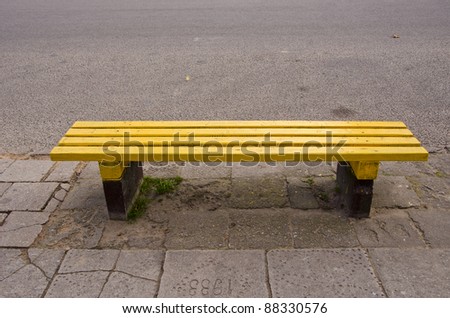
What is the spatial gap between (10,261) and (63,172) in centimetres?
114

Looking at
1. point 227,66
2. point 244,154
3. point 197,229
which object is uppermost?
point 244,154

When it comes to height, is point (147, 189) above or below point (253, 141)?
below

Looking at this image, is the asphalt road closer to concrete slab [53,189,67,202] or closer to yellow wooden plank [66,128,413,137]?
concrete slab [53,189,67,202]

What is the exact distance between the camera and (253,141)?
2.99m

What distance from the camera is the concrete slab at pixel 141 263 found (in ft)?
8.82

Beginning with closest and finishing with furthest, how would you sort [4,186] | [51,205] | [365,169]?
1. [365,169]
2. [51,205]
3. [4,186]

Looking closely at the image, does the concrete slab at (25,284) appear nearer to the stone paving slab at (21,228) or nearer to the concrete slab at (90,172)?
the stone paving slab at (21,228)

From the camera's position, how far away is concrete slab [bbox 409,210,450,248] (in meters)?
2.91

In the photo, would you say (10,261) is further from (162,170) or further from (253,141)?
(253,141)

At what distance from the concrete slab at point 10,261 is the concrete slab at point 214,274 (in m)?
0.93

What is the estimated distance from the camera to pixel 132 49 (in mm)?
7211

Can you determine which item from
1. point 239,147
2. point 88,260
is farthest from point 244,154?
point 88,260

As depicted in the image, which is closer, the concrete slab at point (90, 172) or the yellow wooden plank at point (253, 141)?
the yellow wooden plank at point (253, 141)

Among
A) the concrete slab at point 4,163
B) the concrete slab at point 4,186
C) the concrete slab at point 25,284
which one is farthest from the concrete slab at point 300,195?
the concrete slab at point 4,163
